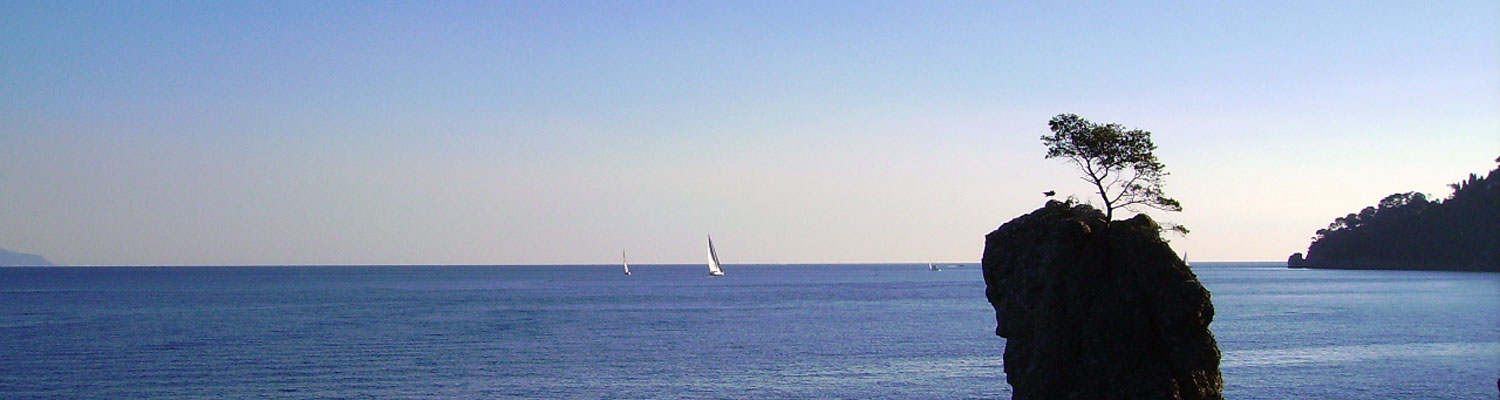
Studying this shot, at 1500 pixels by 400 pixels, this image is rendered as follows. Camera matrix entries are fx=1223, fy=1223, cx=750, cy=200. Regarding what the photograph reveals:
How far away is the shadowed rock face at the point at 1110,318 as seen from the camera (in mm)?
37344

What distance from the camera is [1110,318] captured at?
37.6 m

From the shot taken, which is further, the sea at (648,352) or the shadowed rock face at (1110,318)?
the sea at (648,352)

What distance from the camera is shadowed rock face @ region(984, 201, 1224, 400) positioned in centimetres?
3734

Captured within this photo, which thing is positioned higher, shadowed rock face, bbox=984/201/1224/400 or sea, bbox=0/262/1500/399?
shadowed rock face, bbox=984/201/1224/400

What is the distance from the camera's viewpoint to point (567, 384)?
69375 millimetres

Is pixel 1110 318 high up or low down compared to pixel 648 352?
up

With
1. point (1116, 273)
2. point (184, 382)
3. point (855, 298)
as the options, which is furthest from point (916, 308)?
point (1116, 273)

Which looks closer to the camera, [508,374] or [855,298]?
[508,374]

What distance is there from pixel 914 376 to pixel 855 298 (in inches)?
4722

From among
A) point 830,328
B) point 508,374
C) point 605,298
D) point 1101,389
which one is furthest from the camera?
point 605,298

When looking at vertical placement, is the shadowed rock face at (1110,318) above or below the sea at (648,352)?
above

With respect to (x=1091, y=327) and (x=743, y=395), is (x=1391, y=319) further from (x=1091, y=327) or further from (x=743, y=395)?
(x=1091, y=327)

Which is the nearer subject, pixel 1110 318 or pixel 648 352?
pixel 1110 318

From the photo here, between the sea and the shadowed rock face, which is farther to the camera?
the sea
